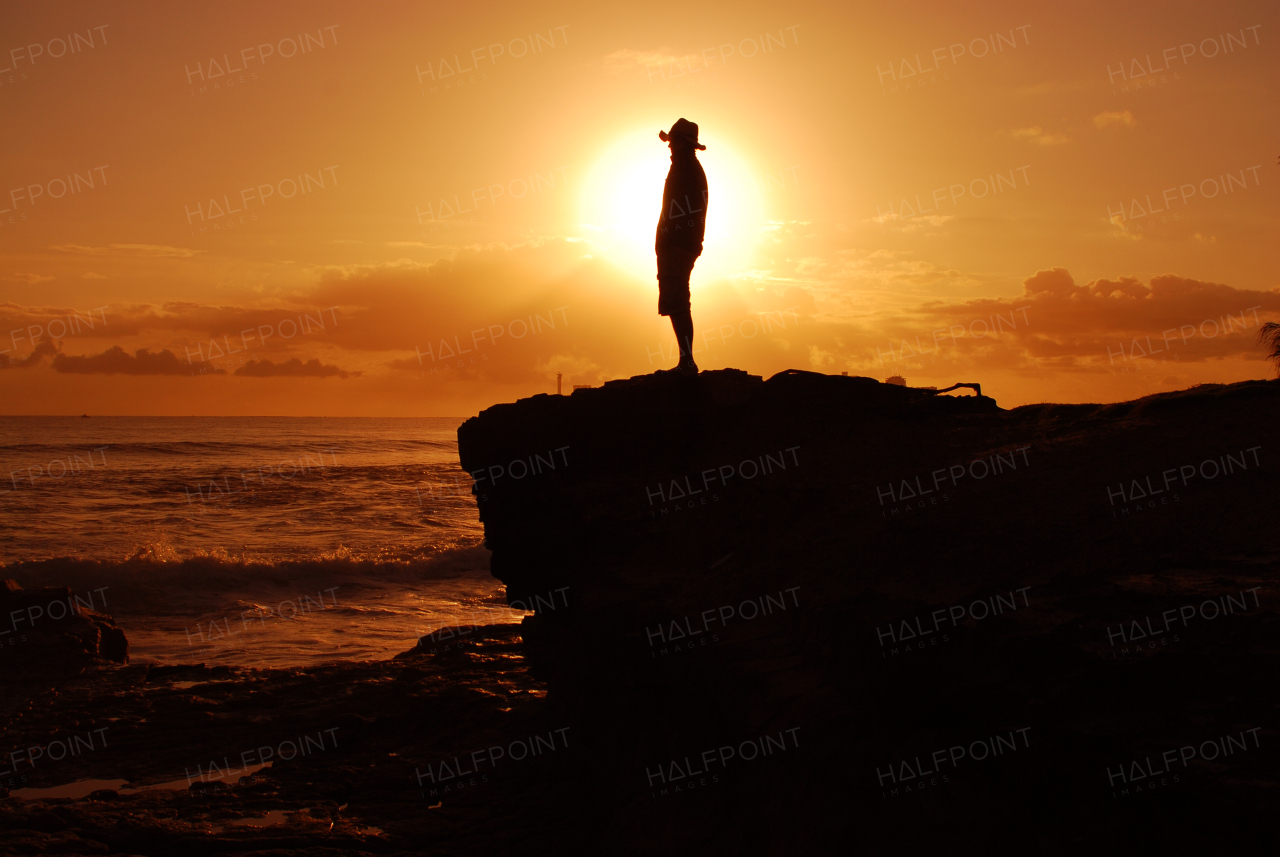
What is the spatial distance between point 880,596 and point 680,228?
481 centimetres

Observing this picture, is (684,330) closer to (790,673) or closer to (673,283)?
(673,283)

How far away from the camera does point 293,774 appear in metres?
7.31

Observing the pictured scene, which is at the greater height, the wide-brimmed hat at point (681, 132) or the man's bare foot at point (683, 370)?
the wide-brimmed hat at point (681, 132)

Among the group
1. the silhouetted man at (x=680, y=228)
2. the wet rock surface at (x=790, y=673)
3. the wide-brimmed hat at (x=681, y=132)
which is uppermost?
the wide-brimmed hat at (x=681, y=132)

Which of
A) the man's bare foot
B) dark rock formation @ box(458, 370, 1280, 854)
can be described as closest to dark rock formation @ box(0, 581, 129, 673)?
dark rock formation @ box(458, 370, 1280, 854)

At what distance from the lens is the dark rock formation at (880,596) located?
2891mm

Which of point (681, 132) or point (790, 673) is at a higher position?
point (681, 132)

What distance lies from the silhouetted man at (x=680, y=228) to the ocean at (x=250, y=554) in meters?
7.38

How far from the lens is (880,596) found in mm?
3727

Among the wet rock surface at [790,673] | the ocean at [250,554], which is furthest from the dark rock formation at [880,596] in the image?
the ocean at [250,554]

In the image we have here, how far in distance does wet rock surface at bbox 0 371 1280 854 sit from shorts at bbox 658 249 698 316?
0.83 m

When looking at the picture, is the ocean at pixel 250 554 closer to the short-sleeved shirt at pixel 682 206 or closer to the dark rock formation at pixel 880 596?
the dark rock formation at pixel 880 596

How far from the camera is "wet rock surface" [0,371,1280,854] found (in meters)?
2.90

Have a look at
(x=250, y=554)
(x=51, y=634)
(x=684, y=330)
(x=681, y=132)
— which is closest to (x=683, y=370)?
(x=684, y=330)
